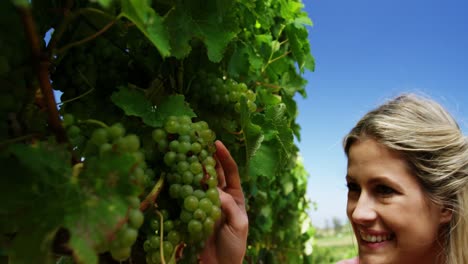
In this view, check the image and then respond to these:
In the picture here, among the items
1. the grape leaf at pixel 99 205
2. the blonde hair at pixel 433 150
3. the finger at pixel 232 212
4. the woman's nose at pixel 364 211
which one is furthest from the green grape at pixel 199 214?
the blonde hair at pixel 433 150

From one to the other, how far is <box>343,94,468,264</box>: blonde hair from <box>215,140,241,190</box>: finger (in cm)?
99

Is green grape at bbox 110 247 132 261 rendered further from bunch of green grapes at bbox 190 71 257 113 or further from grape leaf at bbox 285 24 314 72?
grape leaf at bbox 285 24 314 72

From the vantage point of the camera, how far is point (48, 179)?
64cm

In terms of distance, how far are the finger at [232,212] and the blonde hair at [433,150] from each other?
39.3 inches

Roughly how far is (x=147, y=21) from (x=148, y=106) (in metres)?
0.34

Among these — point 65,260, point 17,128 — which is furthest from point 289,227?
point 17,128

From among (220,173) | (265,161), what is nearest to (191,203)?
(220,173)

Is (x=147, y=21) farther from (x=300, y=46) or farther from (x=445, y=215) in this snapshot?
(x=445, y=215)

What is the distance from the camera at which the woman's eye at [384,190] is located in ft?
6.03

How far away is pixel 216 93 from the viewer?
1.20 m

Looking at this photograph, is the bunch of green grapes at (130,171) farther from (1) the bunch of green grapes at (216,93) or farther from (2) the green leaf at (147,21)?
(1) the bunch of green grapes at (216,93)

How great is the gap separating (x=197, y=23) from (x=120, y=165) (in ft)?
1.50

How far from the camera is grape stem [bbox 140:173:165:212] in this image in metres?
0.87

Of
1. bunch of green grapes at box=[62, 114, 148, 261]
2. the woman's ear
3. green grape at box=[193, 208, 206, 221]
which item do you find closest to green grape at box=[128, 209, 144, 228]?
bunch of green grapes at box=[62, 114, 148, 261]
